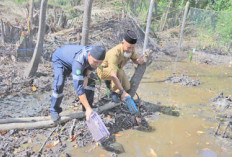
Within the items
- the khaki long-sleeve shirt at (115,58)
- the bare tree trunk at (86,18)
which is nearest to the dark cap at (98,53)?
the khaki long-sleeve shirt at (115,58)

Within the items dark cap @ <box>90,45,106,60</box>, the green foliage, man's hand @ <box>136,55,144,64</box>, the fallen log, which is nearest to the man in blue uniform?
dark cap @ <box>90,45,106,60</box>

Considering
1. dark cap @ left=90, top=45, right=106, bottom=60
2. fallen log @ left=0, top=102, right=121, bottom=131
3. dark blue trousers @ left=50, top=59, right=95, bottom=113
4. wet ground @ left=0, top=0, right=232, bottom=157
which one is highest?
dark cap @ left=90, top=45, right=106, bottom=60

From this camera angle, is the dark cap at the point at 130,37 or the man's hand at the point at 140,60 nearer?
the dark cap at the point at 130,37

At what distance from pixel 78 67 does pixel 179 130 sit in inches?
91.2

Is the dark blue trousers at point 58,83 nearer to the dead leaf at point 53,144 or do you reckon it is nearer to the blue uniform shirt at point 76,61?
the blue uniform shirt at point 76,61

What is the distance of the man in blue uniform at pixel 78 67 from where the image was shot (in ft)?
Result: 8.89

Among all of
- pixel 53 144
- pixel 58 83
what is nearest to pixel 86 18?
pixel 58 83

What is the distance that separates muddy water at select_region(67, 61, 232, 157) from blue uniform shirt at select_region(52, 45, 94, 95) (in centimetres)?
105

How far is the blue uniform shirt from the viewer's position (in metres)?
2.72

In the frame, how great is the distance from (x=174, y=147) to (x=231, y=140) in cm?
112

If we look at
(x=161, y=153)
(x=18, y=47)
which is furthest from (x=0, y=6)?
(x=161, y=153)

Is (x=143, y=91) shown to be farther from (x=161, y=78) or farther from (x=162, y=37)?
(x=162, y=37)

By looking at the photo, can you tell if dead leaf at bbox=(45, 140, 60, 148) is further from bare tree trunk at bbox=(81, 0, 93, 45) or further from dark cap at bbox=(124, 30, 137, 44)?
bare tree trunk at bbox=(81, 0, 93, 45)

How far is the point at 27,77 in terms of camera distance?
5492 millimetres
